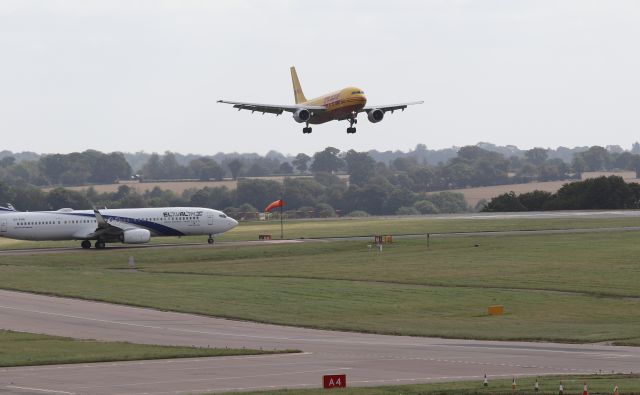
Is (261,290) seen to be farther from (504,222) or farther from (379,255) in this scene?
(504,222)

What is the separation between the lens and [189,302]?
69.0 metres

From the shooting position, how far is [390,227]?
132 meters

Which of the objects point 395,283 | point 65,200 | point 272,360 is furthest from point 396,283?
point 65,200

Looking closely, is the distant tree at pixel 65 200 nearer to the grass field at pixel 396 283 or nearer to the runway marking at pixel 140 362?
the grass field at pixel 396 283

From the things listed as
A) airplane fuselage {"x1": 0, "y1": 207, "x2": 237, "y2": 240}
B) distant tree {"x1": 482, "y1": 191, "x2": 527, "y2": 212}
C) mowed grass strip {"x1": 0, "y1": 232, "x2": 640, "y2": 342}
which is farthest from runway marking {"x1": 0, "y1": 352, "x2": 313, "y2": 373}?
distant tree {"x1": 482, "y1": 191, "x2": 527, "y2": 212}

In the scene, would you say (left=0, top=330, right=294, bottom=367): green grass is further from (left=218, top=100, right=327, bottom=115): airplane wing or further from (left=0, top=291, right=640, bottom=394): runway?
(left=218, top=100, right=327, bottom=115): airplane wing

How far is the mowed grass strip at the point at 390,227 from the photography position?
4788 inches

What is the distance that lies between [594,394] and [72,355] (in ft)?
68.9

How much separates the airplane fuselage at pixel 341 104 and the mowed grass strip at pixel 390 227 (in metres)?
24.5

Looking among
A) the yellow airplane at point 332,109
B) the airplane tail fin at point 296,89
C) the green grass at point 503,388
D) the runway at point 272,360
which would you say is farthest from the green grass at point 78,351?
the airplane tail fin at point 296,89

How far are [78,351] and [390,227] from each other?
283 ft

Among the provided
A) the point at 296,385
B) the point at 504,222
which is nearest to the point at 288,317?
the point at 296,385

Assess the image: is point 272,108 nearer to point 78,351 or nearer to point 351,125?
point 351,125

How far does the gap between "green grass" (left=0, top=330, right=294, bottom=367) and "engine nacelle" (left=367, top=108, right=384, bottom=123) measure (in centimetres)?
4908
